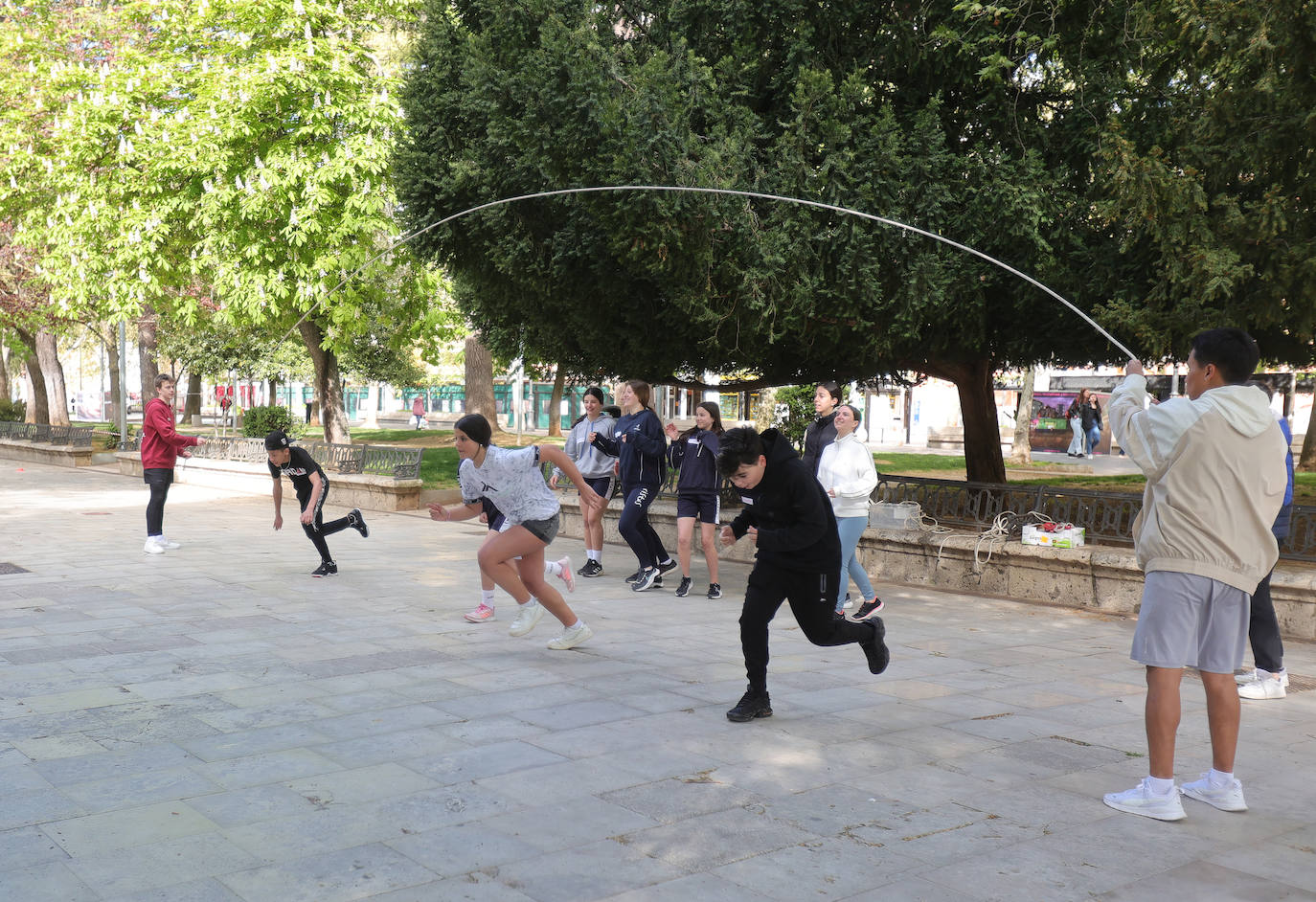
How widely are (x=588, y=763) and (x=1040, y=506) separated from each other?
6.96m

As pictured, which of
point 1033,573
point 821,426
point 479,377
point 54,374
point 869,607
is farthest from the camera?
point 54,374

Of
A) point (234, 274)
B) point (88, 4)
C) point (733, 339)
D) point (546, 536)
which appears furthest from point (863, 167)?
point (88, 4)

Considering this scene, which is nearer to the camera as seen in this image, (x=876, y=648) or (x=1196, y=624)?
(x=1196, y=624)

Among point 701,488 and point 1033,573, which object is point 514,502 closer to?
point 701,488

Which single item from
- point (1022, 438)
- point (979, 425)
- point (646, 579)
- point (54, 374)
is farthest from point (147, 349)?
point (646, 579)

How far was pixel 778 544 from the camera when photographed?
5793mm

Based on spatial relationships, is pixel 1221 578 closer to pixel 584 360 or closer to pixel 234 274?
pixel 584 360

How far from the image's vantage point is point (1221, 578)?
→ 14.9ft

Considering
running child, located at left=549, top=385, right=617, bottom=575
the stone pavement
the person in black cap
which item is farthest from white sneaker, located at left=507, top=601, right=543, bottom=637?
the person in black cap

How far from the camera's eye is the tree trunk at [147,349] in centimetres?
3086

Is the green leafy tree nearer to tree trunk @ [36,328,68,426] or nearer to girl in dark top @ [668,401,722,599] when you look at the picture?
girl in dark top @ [668,401,722,599]

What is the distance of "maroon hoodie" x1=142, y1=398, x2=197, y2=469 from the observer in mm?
11969

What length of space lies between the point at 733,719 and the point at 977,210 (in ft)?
22.8

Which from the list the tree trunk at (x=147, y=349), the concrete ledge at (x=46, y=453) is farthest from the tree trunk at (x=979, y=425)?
the concrete ledge at (x=46, y=453)
